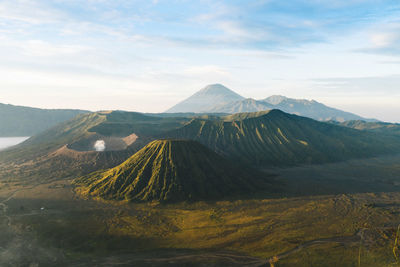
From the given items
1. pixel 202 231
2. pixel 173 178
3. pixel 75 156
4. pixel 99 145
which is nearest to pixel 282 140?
pixel 173 178

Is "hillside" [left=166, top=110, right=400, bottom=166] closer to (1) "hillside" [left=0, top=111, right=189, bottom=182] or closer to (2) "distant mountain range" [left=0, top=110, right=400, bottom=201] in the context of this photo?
(2) "distant mountain range" [left=0, top=110, right=400, bottom=201]

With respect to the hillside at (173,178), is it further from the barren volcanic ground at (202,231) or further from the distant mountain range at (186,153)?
the barren volcanic ground at (202,231)

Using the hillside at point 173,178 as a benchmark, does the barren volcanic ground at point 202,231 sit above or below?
below

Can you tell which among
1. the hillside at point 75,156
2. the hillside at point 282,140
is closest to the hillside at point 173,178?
the hillside at point 75,156

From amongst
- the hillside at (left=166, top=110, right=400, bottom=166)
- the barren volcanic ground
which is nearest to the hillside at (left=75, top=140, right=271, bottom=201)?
the barren volcanic ground

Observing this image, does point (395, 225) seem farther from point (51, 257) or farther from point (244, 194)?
point (51, 257)

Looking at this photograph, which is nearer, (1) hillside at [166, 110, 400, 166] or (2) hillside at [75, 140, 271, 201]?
(2) hillside at [75, 140, 271, 201]
